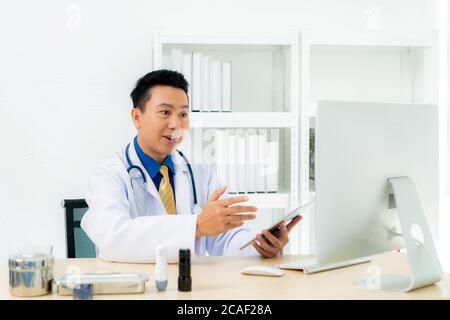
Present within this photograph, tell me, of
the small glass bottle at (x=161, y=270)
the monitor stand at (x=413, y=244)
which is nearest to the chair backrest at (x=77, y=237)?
the small glass bottle at (x=161, y=270)

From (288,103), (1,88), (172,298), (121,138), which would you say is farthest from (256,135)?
(172,298)

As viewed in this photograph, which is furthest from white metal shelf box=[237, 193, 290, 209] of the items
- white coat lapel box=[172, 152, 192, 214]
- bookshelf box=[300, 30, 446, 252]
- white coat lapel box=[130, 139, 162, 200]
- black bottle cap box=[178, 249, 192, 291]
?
black bottle cap box=[178, 249, 192, 291]

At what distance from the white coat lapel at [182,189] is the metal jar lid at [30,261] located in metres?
0.75

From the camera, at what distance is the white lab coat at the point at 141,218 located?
1599 mm

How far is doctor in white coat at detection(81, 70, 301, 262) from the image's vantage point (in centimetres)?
159

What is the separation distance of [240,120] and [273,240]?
1.08 m

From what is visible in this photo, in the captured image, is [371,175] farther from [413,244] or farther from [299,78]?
[299,78]

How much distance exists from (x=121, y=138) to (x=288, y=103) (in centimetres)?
89

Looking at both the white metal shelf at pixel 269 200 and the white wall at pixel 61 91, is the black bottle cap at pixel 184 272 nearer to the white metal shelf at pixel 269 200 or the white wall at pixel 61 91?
the white metal shelf at pixel 269 200

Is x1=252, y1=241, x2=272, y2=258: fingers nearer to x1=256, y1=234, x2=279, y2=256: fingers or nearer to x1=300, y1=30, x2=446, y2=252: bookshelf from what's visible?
x1=256, y1=234, x2=279, y2=256: fingers

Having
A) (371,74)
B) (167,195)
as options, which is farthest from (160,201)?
(371,74)

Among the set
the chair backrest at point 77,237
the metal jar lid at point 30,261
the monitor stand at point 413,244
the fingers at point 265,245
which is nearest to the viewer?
the metal jar lid at point 30,261

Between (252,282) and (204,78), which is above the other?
(204,78)

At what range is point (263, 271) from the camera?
1.48 metres
